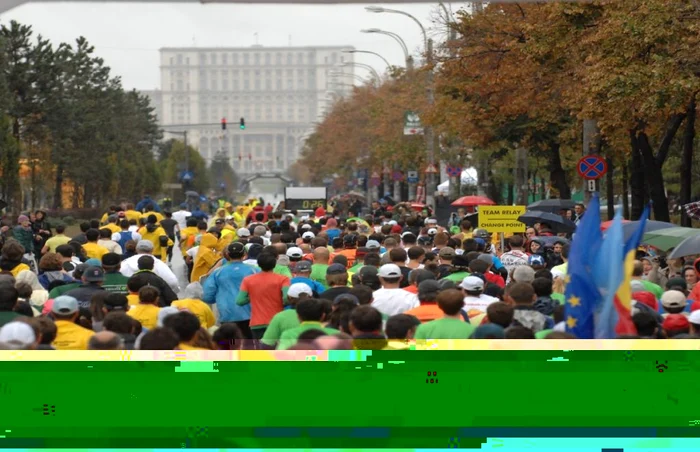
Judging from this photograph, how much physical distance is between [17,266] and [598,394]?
839cm

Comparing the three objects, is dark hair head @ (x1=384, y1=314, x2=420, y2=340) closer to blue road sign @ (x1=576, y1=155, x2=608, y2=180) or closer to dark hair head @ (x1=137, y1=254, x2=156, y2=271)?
dark hair head @ (x1=137, y1=254, x2=156, y2=271)

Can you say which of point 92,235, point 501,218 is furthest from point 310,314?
point 501,218

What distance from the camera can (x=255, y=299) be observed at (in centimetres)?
1316

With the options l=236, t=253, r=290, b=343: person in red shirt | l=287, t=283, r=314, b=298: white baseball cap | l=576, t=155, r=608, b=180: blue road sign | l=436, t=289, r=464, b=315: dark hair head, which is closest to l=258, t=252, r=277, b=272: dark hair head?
l=236, t=253, r=290, b=343: person in red shirt

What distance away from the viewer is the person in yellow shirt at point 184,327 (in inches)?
339

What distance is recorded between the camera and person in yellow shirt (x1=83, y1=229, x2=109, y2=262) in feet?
58.3

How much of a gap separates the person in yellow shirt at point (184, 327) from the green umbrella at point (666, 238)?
1084 cm

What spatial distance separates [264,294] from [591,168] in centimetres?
1600

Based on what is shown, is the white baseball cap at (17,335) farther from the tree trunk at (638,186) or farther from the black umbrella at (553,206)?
the tree trunk at (638,186)

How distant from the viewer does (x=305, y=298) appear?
10281 millimetres

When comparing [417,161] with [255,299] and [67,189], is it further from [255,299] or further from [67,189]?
[255,299]

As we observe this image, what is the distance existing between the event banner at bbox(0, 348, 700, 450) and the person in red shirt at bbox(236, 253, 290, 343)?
5203 mm

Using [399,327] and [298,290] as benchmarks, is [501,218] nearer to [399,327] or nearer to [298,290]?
[298,290]

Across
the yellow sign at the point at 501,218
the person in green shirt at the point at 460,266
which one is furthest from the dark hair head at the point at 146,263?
the yellow sign at the point at 501,218
